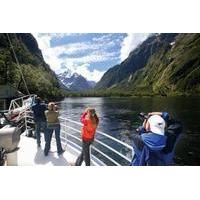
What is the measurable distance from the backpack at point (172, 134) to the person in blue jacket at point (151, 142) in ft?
0.19

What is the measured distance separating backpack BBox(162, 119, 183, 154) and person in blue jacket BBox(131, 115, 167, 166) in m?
0.06

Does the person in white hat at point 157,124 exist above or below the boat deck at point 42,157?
above

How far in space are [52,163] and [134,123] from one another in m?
25.2

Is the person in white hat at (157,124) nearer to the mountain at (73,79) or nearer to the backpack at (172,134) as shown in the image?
the backpack at (172,134)

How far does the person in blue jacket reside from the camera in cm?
487

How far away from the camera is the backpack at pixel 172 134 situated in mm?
4836

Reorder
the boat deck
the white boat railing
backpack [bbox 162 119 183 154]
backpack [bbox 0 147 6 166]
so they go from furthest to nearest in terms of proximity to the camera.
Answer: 1. the boat deck
2. the white boat railing
3. backpack [bbox 0 147 6 166]
4. backpack [bbox 162 119 183 154]

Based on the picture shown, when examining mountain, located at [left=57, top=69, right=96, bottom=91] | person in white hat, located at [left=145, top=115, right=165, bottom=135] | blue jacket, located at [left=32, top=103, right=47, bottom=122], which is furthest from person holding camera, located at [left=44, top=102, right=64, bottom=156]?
mountain, located at [left=57, top=69, right=96, bottom=91]

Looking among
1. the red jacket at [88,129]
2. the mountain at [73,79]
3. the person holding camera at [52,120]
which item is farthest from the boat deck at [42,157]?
the mountain at [73,79]

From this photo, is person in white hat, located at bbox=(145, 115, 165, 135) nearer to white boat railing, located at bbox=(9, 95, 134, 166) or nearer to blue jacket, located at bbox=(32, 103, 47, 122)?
white boat railing, located at bbox=(9, 95, 134, 166)
